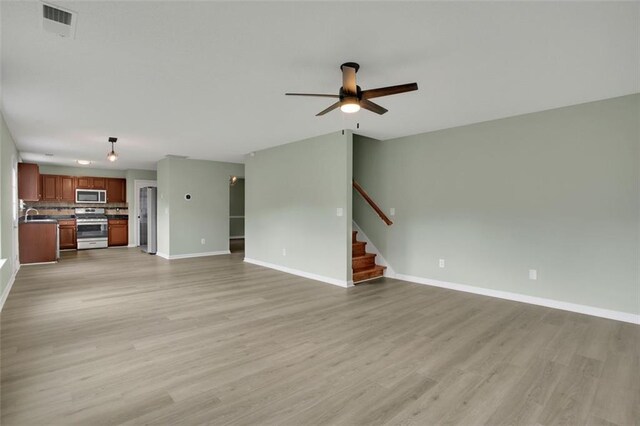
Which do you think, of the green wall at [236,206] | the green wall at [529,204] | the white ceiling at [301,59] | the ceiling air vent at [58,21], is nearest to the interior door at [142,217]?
the green wall at [236,206]

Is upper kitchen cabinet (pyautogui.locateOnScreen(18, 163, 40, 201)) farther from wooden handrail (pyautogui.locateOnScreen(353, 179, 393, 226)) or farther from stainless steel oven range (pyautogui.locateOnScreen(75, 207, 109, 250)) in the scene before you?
wooden handrail (pyautogui.locateOnScreen(353, 179, 393, 226))

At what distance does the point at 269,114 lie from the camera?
166 inches

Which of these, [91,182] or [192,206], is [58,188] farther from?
[192,206]

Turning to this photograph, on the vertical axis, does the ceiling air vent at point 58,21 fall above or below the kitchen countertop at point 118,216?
above

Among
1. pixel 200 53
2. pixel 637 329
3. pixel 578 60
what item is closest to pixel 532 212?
pixel 637 329

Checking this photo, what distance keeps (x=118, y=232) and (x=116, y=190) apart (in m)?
1.33

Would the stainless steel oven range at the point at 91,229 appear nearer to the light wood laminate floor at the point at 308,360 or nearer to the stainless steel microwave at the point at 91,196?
the stainless steel microwave at the point at 91,196

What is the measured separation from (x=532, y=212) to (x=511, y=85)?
176 centimetres

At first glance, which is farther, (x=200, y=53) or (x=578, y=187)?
A: (x=578, y=187)

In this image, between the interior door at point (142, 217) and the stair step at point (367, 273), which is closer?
the stair step at point (367, 273)

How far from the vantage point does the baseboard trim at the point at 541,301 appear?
3.56 metres

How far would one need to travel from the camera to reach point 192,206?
8.03 meters

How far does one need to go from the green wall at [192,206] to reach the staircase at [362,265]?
413cm

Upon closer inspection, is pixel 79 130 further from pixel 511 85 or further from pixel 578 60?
pixel 578 60
